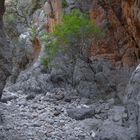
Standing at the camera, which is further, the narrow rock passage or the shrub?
the shrub

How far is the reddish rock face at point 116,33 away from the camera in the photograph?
66.7 feet

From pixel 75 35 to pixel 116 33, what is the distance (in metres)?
3.11

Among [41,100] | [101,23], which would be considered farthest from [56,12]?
[41,100]

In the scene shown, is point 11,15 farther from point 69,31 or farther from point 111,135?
point 111,135

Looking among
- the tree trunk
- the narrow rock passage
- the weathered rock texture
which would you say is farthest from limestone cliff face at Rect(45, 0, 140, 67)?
the weathered rock texture

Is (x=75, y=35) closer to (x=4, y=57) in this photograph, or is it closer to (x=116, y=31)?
(x=116, y=31)

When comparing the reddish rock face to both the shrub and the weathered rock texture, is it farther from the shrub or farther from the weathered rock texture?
the weathered rock texture

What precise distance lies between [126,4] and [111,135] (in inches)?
410

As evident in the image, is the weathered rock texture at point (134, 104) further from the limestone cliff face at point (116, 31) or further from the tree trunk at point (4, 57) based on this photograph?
the limestone cliff face at point (116, 31)

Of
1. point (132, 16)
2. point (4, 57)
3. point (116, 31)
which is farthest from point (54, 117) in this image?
→ point (116, 31)

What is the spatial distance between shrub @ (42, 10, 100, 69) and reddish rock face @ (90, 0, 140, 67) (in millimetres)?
1724

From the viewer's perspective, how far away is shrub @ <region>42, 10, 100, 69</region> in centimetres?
2008

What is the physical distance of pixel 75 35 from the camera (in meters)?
20.2

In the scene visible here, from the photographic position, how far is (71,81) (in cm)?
2195
